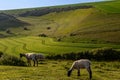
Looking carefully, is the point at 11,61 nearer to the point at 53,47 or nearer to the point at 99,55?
the point at 99,55

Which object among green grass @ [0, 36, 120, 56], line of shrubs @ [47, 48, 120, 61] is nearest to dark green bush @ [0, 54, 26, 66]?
line of shrubs @ [47, 48, 120, 61]

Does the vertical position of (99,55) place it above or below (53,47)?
below

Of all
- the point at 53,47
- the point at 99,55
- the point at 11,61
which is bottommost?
the point at 11,61

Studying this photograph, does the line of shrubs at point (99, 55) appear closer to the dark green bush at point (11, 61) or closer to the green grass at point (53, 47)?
the green grass at point (53, 47)

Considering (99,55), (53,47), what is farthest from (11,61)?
(53,47)

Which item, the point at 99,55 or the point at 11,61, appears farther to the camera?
the point at 99,55

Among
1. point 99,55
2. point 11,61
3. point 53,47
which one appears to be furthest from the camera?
point 53,47

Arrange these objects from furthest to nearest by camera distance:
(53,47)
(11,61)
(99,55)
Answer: (53,47) → (99,55) → (11,61)

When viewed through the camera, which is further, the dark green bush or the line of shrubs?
the line of shrubs

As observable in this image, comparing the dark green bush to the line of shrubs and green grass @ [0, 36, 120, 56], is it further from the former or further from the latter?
green grass @ [0, 36, 120, 56]

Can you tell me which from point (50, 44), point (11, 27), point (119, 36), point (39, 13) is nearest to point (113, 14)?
point (119, 36)

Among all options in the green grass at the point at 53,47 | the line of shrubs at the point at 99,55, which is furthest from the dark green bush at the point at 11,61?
the green grass at the point at 53,47

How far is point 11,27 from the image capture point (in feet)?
457

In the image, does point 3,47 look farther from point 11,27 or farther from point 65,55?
point 11,27
